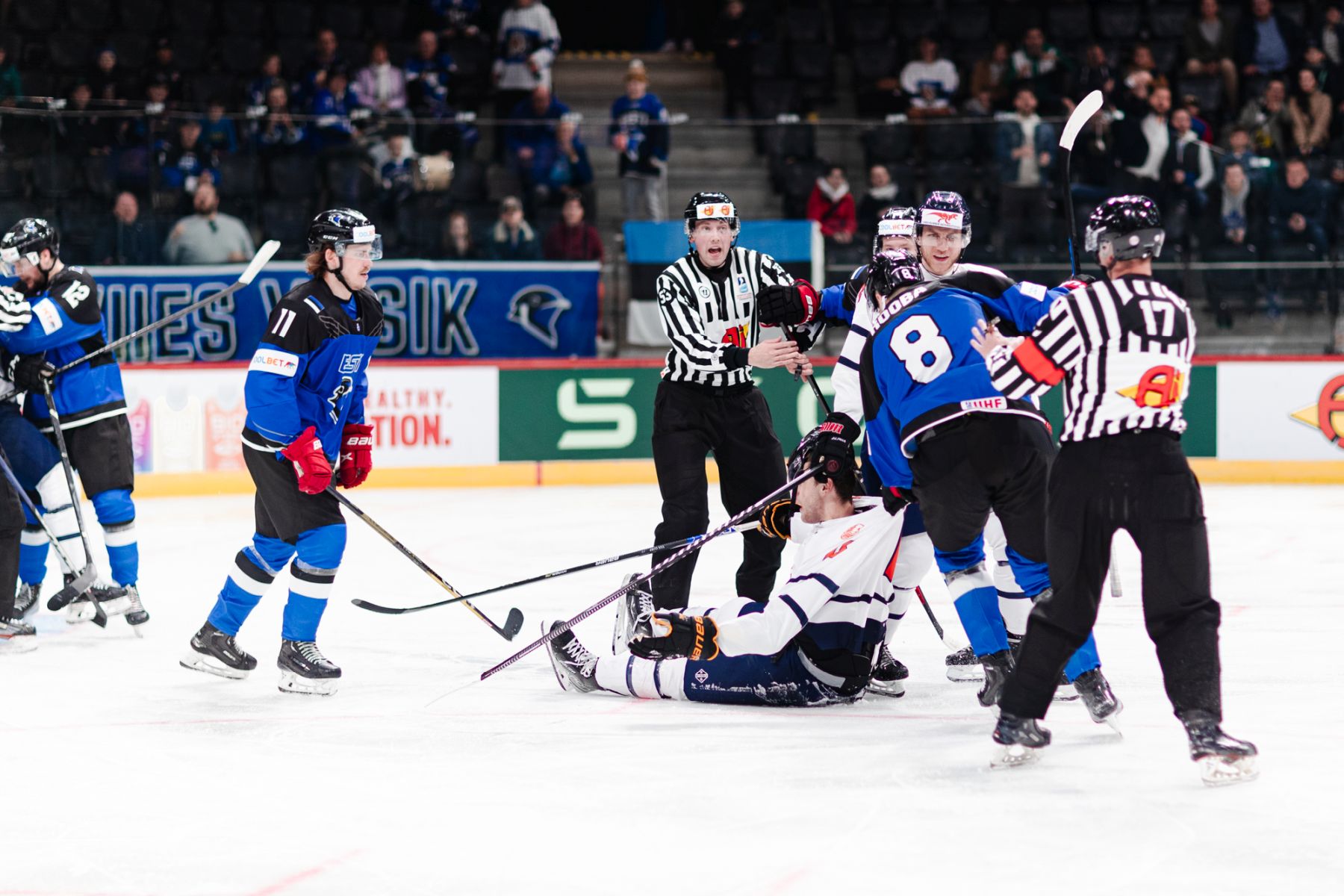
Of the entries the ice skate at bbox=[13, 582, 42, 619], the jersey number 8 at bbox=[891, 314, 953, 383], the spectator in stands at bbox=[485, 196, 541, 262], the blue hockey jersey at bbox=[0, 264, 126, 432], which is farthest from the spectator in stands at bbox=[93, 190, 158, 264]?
the jersey number 8 at bbox=[891, 314, 953, 383]

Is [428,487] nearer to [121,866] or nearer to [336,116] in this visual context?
[336,116]

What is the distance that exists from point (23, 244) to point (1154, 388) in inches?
165

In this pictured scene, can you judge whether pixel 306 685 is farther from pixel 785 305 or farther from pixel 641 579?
pixel 785 305

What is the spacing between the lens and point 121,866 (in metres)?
3.37

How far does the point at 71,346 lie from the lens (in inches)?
241

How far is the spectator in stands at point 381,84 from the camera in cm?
1212

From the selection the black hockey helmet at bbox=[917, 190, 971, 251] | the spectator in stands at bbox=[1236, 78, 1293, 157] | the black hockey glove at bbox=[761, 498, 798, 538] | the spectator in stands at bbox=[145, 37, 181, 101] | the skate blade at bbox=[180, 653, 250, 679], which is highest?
the spectator in stands at bbox=[145, 37, 181, 101]

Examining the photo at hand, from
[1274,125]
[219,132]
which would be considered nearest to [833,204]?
[1274,125]

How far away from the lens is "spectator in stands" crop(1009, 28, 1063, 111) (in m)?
12.6

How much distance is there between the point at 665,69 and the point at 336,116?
4.74m

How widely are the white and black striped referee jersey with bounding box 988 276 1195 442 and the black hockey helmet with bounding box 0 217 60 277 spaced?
386 centimetres

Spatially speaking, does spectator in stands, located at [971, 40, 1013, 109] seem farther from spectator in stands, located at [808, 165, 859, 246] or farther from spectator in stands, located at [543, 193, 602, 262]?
spectator in stands, located at [543, 193, 602, 262]

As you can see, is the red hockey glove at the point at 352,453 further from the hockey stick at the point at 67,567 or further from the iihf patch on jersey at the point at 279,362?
the hockey stick at the point at 67,567

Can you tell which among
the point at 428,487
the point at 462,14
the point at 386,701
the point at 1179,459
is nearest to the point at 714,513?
the point at 428,487
